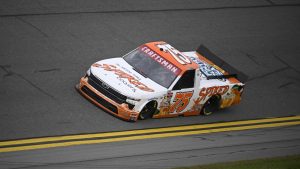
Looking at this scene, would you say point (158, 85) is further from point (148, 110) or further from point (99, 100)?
point (99, 100)

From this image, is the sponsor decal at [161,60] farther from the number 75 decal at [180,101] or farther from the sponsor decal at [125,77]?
the sponsor decal at [125,77]

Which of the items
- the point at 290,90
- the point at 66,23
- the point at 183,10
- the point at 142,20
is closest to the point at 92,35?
the point at 66,23

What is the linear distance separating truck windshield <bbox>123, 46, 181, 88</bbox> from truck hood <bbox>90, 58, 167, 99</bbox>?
0.16 metres

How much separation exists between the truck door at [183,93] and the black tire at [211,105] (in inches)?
27.7

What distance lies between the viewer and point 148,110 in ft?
52.1

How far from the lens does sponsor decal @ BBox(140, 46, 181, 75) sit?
53.8 ft

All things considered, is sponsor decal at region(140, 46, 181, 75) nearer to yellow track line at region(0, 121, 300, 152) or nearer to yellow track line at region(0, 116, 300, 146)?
yellow track line at region(0, 116, 300, 146)

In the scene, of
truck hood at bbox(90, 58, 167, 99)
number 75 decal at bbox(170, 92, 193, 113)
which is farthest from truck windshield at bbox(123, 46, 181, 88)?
number 75 decal at bbox(170, 92, 193, 113)

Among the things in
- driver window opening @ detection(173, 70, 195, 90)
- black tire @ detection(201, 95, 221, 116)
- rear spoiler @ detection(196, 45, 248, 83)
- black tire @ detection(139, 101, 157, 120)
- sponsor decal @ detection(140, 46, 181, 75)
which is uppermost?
sponsor decal @ detection(140, 46, 181, 75)

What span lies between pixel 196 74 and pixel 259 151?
2.46m

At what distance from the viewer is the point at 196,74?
54.3 feet

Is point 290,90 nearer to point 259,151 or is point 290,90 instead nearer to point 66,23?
point 259,151

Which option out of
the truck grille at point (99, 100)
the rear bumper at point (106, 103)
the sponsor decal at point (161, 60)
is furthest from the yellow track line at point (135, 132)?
the sponsor decal at point (161, 60)

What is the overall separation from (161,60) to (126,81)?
4.23ft
